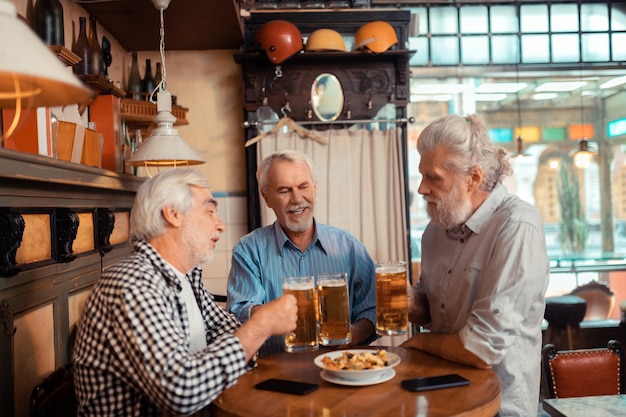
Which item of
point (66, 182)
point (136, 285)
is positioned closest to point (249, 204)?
point (66, 182)

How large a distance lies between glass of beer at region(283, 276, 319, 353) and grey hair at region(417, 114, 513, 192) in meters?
0.66

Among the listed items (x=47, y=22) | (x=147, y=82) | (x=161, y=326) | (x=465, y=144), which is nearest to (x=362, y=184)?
(x=147, y=82)

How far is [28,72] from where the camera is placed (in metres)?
1.10

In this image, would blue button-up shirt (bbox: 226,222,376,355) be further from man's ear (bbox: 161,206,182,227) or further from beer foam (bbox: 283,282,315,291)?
man's ear (bbox: 161,206,182,227)

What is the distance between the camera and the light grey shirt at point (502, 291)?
2.01 m

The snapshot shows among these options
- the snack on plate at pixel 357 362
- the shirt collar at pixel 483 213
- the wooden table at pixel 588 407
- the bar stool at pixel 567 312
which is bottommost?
the bar stool at pixel 567 312

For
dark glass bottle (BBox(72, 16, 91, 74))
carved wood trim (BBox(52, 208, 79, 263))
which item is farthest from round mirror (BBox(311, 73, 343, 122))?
carved wood trim (BBox(52, 208, 79, 263))

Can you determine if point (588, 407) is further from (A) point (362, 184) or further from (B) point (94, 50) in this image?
(B) point (94, 50)

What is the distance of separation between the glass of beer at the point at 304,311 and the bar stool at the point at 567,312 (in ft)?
12.1

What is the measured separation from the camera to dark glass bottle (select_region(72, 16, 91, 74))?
355 cm

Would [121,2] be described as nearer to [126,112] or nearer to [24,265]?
[126,112]

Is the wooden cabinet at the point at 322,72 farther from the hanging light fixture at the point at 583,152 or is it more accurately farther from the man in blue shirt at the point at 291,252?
the man in blue shirt at the point at 291,252

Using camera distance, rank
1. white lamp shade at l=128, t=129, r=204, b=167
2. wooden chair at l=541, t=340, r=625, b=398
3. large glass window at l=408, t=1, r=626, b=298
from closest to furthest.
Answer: wooden chair at l=541, t=340, r=625, b=398, white lamp shade at l=128, t=129, r=204, b=167, large glass window at l=408, t=1, r=626, b=298

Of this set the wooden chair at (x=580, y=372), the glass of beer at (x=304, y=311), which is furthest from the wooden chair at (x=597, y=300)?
the glass of beer at (x=304, y=311)
